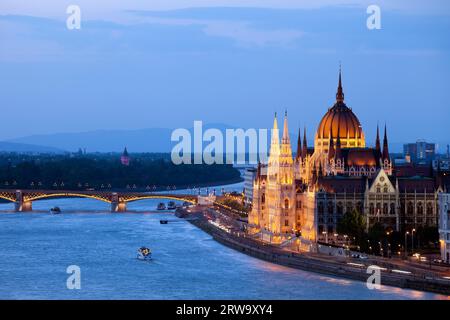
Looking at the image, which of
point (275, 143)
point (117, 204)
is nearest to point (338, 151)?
point (275, 143)

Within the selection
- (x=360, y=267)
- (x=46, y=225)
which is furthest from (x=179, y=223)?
(x=360, y=267)

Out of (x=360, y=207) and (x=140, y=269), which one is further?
(x=360, y=207)

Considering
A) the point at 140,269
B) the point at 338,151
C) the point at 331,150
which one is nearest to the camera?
the point at 140,269

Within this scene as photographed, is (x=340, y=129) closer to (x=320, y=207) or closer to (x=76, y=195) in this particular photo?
(x=320, y=207)

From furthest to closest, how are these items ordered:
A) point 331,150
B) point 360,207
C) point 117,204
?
point 117,204 < point 331,150 < point 360,207

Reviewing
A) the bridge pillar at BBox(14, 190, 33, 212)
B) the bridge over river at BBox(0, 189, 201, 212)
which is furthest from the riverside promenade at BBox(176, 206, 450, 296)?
the bridge pillar at BBox(14, 190, 33, 212)

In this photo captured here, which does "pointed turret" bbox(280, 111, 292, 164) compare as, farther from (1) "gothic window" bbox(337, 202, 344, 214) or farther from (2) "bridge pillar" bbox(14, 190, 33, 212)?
(2) "bridge pillar" bbox(14, 190, 33, 212)
